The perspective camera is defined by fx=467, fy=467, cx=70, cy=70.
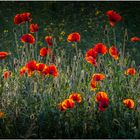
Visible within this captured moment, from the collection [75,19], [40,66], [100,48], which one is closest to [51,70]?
[40,66]

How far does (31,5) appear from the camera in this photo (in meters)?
8.83

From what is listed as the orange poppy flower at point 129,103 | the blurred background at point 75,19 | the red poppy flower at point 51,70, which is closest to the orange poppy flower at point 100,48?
the red poppy flower at point 51,70

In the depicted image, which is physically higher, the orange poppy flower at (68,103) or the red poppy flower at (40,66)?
the red poppy flower at (40,66)

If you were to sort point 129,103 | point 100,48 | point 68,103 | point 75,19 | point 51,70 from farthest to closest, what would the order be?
1. point 75,19
2. point 100,48
3. point 51,70
4. point 129,103
5. point 68,103

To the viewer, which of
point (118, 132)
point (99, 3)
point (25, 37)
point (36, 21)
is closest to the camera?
point (118, 132)

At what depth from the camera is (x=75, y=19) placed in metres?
7.94

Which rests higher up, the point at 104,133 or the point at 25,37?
the point at 25,37

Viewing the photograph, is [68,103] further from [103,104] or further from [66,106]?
[103,104]

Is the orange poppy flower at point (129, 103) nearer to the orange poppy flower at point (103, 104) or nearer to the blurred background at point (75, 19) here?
the orange poppy flower at point (103, 104)

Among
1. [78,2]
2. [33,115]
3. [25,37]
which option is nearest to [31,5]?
[78,2]

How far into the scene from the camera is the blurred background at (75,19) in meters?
7.01

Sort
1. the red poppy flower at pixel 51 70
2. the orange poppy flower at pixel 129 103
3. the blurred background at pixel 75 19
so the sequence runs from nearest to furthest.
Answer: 1. the orange poppy flower at pixel 129 103
2. the red poppy flower at pixel 51 70
3. the blurred background at pixel 75 19

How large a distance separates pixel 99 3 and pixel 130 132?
5.22 meters

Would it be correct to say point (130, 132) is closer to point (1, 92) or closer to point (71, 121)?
point (71, 121)
